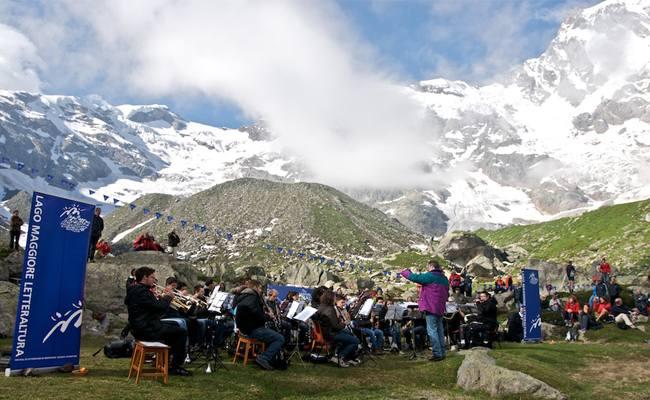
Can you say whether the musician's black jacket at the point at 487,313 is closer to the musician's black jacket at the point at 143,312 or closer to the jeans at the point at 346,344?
the jeans at the point at 346,344

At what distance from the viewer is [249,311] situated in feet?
43.9

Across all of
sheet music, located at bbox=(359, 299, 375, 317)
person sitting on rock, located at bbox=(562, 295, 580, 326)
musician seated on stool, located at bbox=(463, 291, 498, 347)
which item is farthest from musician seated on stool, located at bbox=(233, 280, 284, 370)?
person sitting on rock, located at bbox=(562, 295, 580, 326)

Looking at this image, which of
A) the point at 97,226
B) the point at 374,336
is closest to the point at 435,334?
the point at 374,336

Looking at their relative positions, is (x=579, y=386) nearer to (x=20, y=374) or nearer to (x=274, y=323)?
(x=274, y=323)

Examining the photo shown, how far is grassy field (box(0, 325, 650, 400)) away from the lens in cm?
1004

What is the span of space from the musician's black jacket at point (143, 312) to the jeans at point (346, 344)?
549cm

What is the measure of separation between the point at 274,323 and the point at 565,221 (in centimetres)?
12651

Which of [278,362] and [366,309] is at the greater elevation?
[366,309]

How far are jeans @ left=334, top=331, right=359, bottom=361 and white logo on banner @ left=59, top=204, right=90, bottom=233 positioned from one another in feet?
24.3

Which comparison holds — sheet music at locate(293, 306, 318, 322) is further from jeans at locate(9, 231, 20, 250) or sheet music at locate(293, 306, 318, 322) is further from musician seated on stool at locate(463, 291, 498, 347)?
jeans at locate(9, 231, 20, 250)

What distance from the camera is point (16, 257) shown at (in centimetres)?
2461

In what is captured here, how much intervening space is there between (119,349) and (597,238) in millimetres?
101746

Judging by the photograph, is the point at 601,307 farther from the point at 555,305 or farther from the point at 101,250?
the point at 101,250

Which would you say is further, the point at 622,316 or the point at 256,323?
the point at 622,316
